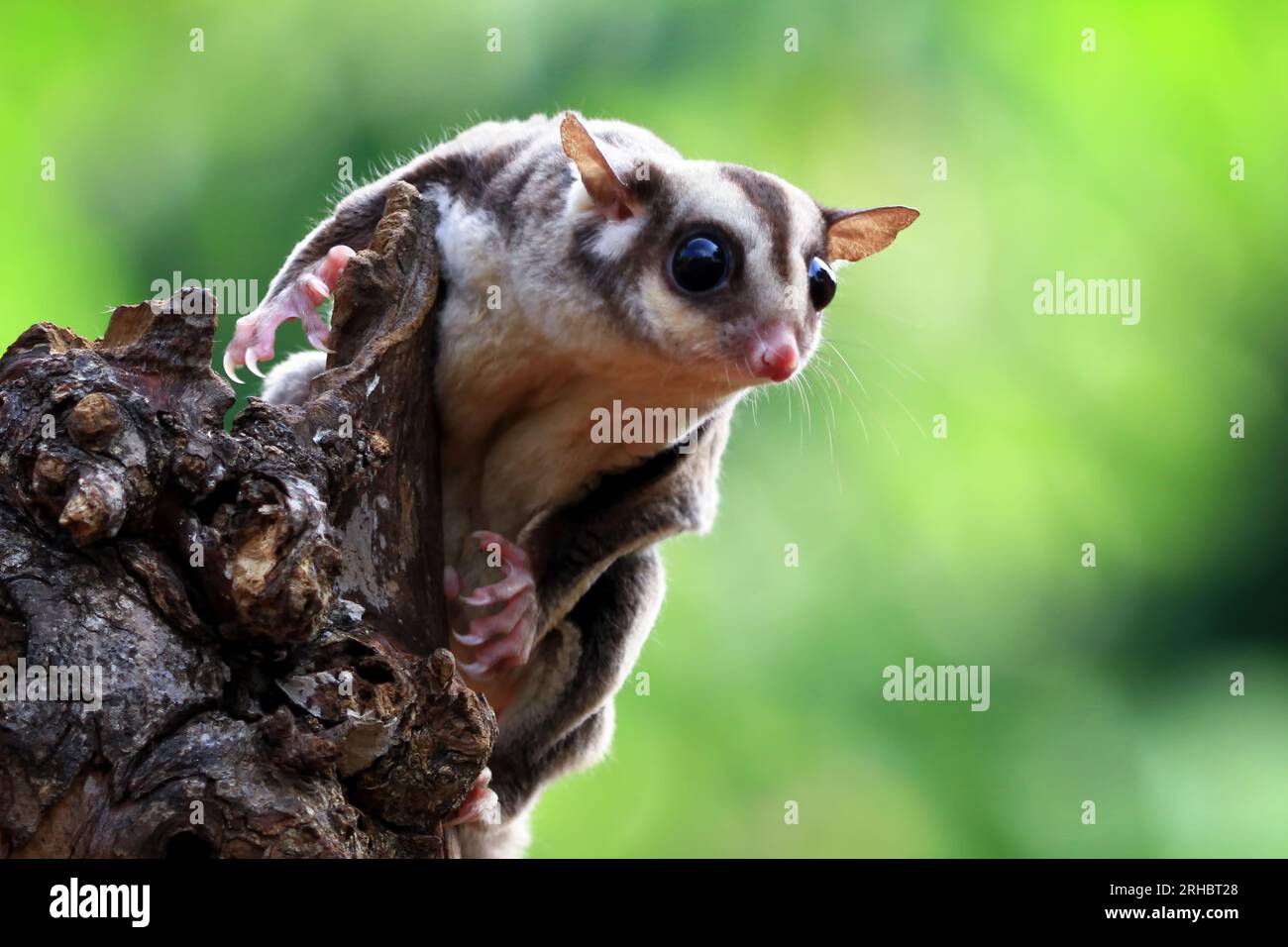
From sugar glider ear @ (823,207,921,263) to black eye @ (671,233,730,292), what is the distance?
0.48 metres

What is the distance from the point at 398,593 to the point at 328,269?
99 centimetres

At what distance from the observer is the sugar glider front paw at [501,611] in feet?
12.3

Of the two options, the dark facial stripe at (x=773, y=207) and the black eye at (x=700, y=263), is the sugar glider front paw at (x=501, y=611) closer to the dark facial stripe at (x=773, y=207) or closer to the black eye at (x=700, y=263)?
the black eye at (x=700, y=263)

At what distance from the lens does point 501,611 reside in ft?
12.4

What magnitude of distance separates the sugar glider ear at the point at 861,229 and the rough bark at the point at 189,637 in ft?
5.48

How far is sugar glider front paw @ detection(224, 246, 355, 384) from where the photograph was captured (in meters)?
3.58

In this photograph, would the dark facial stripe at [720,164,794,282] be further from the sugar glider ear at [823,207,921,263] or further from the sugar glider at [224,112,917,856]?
the sugar glider ear at [823,207,921,263]

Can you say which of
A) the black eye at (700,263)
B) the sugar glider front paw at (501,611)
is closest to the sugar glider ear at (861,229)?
the black eye at (700,263)

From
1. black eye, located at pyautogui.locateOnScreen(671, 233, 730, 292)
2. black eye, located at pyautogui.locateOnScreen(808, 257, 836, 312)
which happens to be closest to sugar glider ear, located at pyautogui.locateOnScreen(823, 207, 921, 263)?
black eye, located at pyautogui.locateOnScreen(808, 257, 836, 312)

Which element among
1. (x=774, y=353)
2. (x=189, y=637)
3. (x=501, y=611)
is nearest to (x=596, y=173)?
(x=774, y=353)

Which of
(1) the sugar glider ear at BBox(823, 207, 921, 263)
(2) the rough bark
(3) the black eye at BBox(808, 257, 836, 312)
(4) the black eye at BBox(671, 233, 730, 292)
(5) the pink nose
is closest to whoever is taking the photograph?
(2) the rough bark

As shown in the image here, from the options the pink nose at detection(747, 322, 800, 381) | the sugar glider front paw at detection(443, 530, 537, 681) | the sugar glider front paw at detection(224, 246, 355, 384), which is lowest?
the sugar glider front paw at detection(443, 530, 537, 681)

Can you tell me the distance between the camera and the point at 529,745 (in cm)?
417

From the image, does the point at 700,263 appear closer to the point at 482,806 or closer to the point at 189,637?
the point at 482,806
